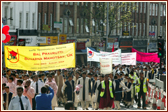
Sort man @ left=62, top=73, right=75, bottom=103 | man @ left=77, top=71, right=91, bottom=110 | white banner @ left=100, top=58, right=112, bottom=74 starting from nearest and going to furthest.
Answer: man @ left=62, top=73, right=75, bottom=103 → man @ left=77, top=71, right=91, bottom=110 → white banner @ left=100, top=58, right=112, bottom=74

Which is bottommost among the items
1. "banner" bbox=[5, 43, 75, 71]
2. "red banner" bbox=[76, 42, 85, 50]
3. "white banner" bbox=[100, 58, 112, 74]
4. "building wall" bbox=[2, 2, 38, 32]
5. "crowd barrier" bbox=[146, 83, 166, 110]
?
"crowd barrier" bbox=[146, 83, 166, 110]

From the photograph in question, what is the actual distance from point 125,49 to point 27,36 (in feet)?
67.4

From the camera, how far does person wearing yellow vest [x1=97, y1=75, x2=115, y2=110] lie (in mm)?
13703

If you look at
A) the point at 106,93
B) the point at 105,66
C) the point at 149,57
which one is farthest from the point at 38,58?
the point at 149,57

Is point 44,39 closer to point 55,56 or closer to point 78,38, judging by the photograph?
point 78,38

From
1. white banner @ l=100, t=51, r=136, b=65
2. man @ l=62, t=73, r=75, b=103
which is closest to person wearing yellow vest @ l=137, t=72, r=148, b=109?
man @ l=62, t=73, r=75, b=103

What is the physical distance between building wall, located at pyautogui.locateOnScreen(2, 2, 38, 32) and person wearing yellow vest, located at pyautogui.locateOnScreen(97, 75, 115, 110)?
25030 mm

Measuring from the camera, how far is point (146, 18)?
60.9 meters

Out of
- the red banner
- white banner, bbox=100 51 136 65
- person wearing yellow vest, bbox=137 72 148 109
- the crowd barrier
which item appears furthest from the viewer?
the red banner

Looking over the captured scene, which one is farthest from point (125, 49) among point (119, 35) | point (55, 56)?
point (55, 56)

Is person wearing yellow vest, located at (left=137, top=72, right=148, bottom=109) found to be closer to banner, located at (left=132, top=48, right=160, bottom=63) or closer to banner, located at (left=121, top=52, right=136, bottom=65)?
banner, located at (left=121, top=52, right=136, bottom=65)

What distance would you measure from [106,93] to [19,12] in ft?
90.3

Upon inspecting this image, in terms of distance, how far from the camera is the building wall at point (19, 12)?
3752 centimetres

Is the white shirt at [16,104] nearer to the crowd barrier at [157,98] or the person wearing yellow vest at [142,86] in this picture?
the crowd barrier at [157,98]
